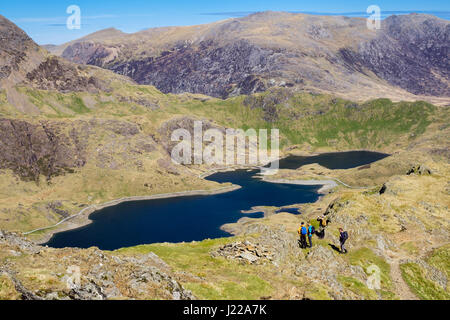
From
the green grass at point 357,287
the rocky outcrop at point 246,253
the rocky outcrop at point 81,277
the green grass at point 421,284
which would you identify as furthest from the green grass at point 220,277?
the green grass at point 421,284

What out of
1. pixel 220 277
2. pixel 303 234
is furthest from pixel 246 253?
pixel 303 234

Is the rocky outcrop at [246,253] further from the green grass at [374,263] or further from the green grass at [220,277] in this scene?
the green grass at [374,263]

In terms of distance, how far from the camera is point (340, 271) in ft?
189

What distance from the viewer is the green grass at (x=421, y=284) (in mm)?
59634

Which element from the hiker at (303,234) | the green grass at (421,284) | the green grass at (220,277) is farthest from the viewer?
the hiker at (303,234)

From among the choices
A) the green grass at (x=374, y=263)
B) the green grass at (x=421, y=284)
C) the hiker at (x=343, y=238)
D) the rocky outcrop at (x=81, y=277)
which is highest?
the rocky outcrop at (x=81, y=277)

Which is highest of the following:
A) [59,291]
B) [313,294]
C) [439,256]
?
[59,291]

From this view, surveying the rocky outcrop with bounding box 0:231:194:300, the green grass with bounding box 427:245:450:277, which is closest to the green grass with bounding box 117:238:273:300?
the rocky outcrop with bounding box 0:231:194:300

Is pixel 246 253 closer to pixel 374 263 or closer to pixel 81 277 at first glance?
pixel 374 263
